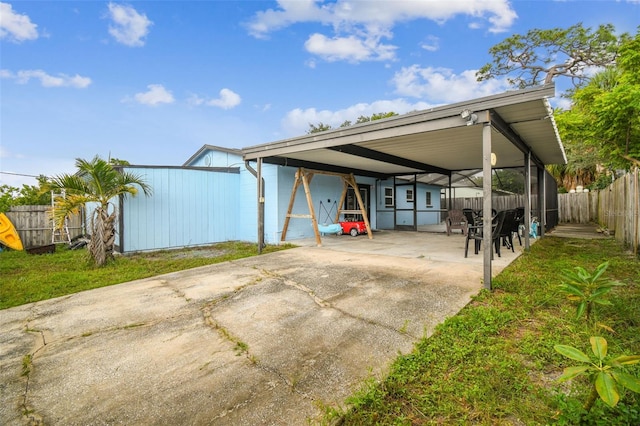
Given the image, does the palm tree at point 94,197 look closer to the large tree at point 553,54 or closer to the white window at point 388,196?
the white window at point 388,196

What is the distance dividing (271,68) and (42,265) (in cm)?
1032

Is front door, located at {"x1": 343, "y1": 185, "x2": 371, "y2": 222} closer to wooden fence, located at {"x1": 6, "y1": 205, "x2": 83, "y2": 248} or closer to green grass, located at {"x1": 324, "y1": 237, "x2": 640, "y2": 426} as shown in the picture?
green grass, located at {"x1": 324, "y1": 237, "x2": 640, "y2": 426}

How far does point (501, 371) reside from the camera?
1.87m

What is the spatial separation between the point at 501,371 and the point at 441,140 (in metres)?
5.00

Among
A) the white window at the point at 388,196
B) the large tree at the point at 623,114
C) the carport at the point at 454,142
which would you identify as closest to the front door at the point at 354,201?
the carport at the point at 454,142

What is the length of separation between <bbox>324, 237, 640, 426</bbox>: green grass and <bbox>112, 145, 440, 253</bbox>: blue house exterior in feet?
20.7

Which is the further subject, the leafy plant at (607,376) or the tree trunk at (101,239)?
the tree trunk at (101,239)

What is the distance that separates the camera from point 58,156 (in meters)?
12.8

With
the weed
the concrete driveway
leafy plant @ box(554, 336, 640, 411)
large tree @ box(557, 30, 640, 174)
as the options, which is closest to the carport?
large tree @ box(557, 30, 640, 174)

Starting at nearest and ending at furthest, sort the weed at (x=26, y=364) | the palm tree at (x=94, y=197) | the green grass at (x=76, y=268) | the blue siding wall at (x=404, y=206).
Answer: the weed at (x=26, y=364)
the green grass at (x=76, y=268)
the palm tree at (x=94, y=197)
the blue siding wall at (x=404, y=206)

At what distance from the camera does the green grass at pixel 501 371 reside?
59.1 inches

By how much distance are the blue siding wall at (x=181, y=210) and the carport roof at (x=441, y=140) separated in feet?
6.39

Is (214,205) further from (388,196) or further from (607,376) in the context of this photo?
(607,376)

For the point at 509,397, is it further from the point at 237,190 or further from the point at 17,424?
the point at 237,190
